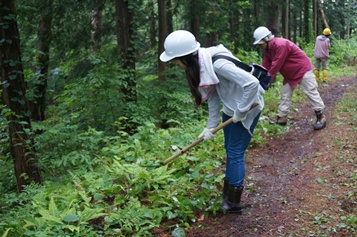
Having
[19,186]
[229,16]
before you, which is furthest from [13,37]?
[229,16]

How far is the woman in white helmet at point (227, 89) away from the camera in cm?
364

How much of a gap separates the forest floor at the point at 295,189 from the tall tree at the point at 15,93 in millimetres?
3210

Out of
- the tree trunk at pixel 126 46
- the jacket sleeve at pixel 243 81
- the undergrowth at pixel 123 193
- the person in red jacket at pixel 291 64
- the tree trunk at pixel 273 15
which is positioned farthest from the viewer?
the tree trunk at pixel 273 15

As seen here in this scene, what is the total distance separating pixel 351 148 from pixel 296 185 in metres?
1.66

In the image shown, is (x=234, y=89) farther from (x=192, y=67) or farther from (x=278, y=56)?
(x=278, y=56)

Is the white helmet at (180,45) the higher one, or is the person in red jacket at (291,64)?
the white helmet at (180,45)

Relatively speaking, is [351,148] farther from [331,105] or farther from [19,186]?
[19,186]

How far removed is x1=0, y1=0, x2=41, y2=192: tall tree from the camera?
5.51m

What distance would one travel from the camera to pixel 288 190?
15.9 ft

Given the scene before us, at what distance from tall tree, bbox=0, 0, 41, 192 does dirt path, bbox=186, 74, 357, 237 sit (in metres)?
3.23

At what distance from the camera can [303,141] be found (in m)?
6.93

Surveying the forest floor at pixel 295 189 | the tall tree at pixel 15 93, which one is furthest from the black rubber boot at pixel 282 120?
the tall tree at pixel 15 93

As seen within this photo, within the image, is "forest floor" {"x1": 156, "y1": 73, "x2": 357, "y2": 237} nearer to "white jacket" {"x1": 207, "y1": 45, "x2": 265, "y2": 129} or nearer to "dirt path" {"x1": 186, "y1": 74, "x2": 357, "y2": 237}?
"dirt path" {"x1": 186, "y1": 74, "x2": 357, "y2": 237}

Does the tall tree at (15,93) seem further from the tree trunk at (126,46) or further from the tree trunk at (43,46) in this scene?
the tree trunk at (126,46)
